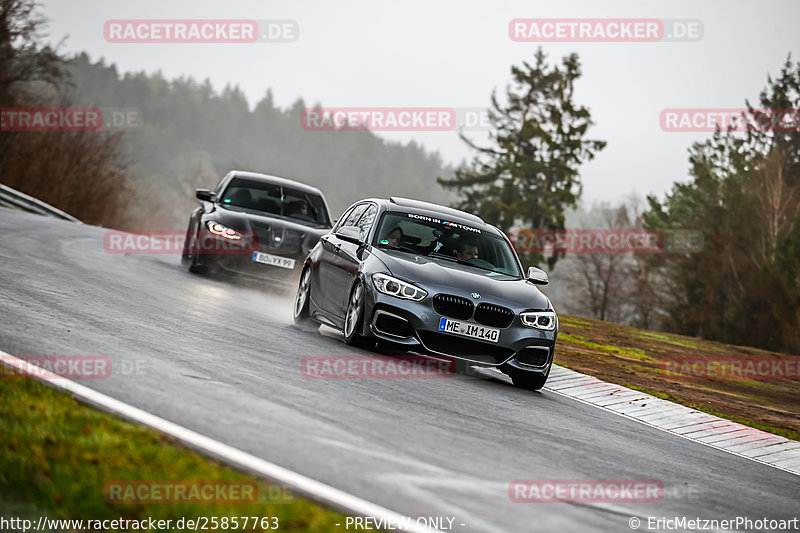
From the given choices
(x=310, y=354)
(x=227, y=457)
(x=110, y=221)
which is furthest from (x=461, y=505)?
(x=110, y=221)

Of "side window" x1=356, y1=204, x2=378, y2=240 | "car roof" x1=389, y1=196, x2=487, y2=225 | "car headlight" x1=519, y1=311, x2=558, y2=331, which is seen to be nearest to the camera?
"car headlight" x1=519, y1=311, x2=558, y2=331

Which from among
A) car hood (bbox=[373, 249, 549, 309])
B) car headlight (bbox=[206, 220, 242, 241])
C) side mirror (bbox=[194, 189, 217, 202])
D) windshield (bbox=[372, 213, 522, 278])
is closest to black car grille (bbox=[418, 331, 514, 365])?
car hood (bbox=[373, 249, 549, 309])

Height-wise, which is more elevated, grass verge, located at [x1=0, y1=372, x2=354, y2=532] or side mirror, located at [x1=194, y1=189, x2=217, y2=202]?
side mirror, located at [x1=194, y1=189, x2=217, y2=202]

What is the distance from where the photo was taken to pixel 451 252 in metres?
10.9

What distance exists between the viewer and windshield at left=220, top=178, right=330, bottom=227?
16.8m

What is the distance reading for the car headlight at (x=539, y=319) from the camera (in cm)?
978

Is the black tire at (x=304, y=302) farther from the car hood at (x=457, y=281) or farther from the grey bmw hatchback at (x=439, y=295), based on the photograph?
the car hood at (x=457, y=281)

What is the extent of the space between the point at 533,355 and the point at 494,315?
2.03 ft

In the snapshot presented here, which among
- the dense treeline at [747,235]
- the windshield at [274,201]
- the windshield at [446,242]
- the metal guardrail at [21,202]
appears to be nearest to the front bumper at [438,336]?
the windshield at [446,242]

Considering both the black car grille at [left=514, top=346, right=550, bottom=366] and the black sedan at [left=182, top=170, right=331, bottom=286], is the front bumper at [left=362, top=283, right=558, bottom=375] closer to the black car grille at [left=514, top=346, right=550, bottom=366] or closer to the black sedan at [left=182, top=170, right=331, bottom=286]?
the black car grille at [left=514, top=346, right=550, bottom=366]

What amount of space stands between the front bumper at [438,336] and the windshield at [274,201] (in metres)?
7.09

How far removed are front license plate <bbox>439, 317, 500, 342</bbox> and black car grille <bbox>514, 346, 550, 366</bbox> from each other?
1.36ft

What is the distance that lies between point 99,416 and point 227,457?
2.74 feet

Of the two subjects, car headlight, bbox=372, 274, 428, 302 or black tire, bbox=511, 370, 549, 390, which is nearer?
car headlight, bbox=372, 274, 428, 302
